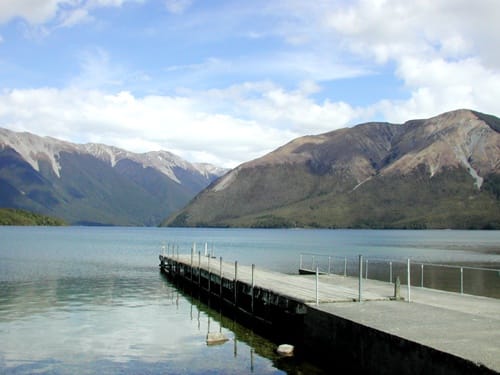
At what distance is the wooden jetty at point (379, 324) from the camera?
516 inches

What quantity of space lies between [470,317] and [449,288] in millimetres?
26281

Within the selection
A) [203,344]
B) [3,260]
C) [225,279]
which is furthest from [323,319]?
[3,260]

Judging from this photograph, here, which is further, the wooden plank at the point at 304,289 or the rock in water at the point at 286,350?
the wooden plank at the point at 304,289

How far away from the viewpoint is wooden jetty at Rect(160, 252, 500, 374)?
13.1 meters

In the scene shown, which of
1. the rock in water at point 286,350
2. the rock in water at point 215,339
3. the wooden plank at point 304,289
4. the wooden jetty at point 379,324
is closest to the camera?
the wooden jetty at point 379,324

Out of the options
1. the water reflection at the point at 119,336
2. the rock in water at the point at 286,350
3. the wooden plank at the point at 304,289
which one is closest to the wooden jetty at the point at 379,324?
the wooden plank at the point at 304,289

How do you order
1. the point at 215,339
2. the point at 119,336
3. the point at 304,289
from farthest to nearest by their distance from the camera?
the point at 304,289
the point at 119,336
the point at 215,339

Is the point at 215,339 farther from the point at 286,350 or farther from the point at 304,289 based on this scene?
the point at 304,289

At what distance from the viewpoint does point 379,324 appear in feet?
53.3

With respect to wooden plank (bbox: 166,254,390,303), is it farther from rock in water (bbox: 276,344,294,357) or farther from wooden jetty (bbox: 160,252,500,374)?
rock in water (bbox: 276,344,294,357)

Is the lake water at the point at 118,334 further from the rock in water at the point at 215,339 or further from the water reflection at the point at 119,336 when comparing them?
the rock in water at the point at 215,339

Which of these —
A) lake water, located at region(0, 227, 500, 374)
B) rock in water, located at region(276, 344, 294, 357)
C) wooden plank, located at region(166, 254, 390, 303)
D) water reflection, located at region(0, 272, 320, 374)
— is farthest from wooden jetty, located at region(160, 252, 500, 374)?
water reflection, located at region(0, 272, 320, 374)

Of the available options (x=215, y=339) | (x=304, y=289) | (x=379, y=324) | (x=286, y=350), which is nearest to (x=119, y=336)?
(x=215, y=339)

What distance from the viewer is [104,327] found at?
25891 mm
